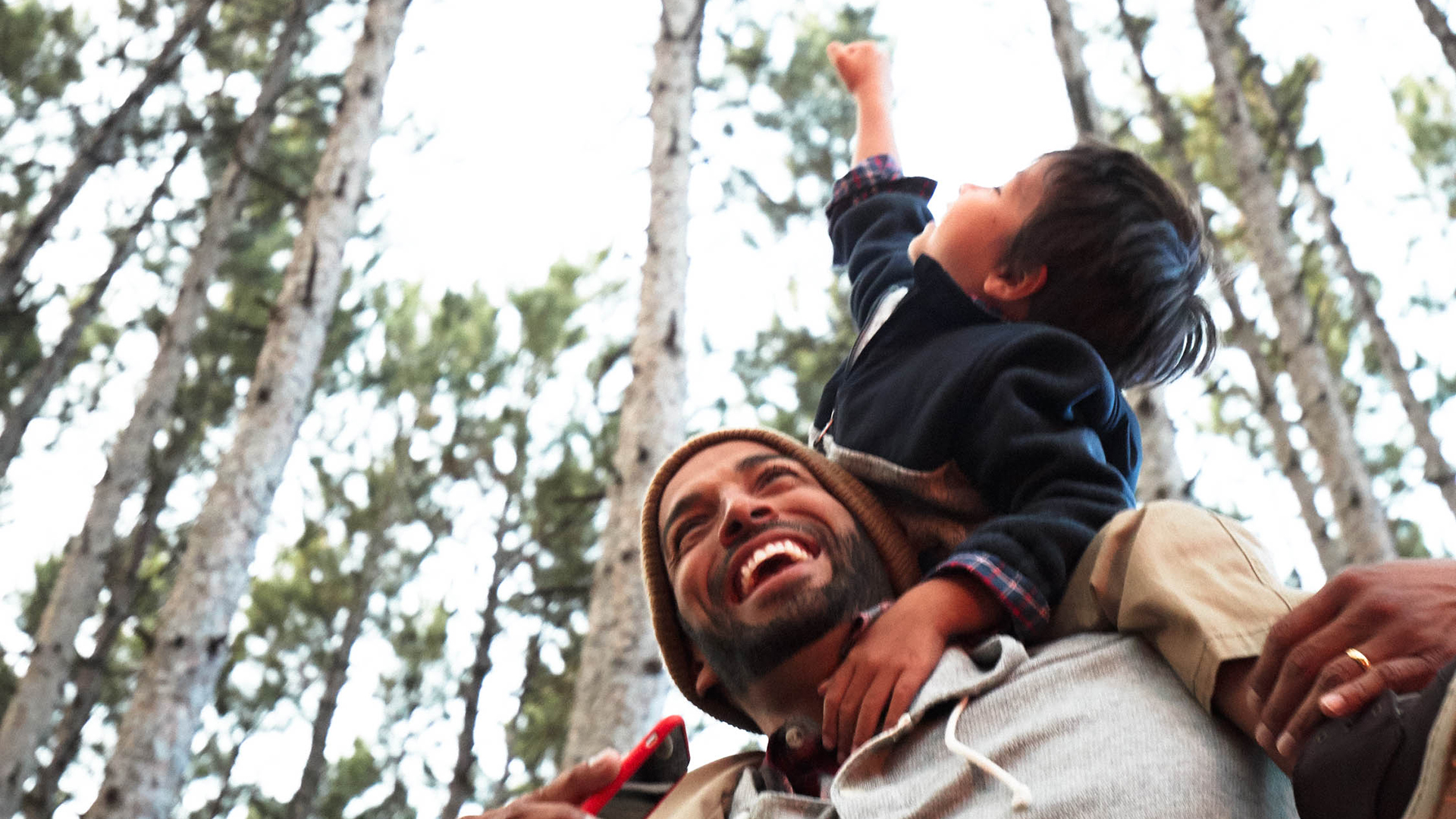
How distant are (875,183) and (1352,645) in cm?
167

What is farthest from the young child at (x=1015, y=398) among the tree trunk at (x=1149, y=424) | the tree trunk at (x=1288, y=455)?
the tree trunk at (x=1288, y=455)

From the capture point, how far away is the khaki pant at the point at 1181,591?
138 centimetres

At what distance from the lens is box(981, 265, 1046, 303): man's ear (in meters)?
2.08

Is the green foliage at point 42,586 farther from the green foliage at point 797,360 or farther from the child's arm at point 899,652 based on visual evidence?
the child's arm at point 899,652

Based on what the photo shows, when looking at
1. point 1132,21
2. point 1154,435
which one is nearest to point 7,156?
point 1132,21

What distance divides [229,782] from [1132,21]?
11108 millimetres

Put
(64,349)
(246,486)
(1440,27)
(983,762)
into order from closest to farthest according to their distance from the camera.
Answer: (983,762)
(246,486)
(1440,27)
(64,349)

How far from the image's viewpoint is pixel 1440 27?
23.2ft

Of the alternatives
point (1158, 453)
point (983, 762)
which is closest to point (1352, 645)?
point (983, 762)

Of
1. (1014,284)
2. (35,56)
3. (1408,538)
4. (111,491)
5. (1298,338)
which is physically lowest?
(1408,538)

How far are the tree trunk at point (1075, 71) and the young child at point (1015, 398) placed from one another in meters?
3.24

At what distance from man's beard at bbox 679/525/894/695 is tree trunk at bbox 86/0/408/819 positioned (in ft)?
13.6

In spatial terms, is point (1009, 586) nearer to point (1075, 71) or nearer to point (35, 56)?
point (1075, 71)

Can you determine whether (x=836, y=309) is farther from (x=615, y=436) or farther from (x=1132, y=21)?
(x=1132, y=21)
